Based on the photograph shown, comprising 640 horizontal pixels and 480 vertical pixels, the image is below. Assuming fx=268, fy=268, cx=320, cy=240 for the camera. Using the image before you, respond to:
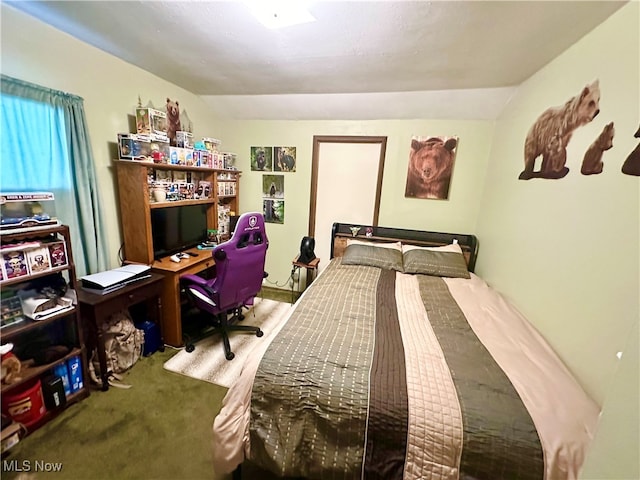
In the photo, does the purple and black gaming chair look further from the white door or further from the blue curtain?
the white door

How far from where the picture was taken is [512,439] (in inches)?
37.0

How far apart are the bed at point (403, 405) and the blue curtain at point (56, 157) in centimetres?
166

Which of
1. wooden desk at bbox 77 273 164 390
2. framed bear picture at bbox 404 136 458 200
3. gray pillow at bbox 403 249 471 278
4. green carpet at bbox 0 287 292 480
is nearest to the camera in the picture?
green carpet at bbox 0 287 292 480

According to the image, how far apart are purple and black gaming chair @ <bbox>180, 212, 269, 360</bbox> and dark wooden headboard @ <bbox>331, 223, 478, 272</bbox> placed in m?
1.20

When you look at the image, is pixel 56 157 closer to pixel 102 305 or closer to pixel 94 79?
pixel 94 79

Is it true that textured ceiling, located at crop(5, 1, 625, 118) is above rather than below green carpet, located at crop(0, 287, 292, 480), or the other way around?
above

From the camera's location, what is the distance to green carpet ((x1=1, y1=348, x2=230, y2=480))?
137 centimetres

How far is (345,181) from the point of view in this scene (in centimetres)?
324

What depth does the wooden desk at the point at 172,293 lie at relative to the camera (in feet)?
7.28

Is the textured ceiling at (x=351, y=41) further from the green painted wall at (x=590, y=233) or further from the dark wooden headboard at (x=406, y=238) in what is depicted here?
the dark wooden headboard at (x=406, y=238)

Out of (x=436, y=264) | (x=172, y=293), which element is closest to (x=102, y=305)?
(x=172, y=293)

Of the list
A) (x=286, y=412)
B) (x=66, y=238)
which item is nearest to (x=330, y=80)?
(x=66, y=238)

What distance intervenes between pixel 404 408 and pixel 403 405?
10mm

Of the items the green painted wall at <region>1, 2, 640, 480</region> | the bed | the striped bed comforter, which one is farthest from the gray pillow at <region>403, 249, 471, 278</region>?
the striped bed comforter
